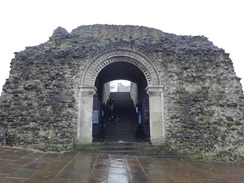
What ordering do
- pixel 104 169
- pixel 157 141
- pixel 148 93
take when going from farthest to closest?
pixel 148 93 < pixel 157 141 < pixel 104 169

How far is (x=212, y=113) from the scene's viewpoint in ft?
19.5

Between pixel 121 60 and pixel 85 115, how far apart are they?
267 cm

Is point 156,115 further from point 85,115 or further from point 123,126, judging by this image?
point 123,126

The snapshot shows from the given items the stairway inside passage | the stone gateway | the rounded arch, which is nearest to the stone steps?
the stone gateway

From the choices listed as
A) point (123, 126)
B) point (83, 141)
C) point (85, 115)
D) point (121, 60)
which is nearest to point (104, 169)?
point (83, 141)

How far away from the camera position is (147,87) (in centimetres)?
654

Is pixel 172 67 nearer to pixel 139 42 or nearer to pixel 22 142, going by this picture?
pixel 139 42

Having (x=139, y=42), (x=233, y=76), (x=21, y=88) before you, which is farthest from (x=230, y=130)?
(x=21, y=88)

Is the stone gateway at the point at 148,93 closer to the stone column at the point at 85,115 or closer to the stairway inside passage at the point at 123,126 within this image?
the stone column at the point at 85,115

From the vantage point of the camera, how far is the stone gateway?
19.2ft

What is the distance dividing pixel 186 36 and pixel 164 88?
2867 mm

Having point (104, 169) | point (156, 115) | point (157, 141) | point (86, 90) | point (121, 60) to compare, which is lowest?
point (104, 169)

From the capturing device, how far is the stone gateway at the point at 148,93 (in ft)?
19.2

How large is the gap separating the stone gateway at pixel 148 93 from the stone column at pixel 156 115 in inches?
1.4
